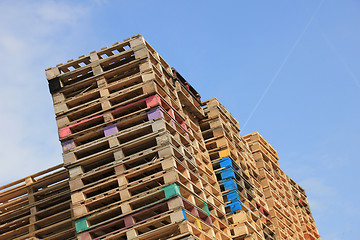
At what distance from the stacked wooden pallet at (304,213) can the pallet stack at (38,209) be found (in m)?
16.9

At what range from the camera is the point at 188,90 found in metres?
31.0

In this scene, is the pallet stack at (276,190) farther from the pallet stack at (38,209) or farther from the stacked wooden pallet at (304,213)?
the pallet stack at (38,209)

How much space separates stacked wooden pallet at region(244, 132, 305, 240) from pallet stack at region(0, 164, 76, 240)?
10770 millimetres

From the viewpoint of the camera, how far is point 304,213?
41375 mm

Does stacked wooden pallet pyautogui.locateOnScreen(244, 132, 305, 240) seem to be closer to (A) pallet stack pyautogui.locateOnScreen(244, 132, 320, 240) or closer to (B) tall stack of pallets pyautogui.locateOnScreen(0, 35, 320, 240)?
(A) pallet stack pyautogui.locateOnScreen(244, 132, 320, 240)

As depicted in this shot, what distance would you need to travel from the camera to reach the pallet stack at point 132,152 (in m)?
23.5

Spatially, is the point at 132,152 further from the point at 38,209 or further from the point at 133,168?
the point at 38,209

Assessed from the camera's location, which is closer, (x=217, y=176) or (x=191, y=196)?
(x=191, y=196)

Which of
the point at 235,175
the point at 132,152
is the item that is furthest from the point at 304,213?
the point at 132,152

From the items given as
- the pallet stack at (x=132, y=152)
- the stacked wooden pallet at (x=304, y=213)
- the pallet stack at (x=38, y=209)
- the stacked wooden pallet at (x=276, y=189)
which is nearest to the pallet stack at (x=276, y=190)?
the stacked wooden pallet at (x=276, y=189)

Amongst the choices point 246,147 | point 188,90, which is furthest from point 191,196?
point 246,147

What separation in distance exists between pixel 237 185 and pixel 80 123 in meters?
7.52

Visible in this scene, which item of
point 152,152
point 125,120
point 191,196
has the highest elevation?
point 125,120

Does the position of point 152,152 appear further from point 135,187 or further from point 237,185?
point 237,185
